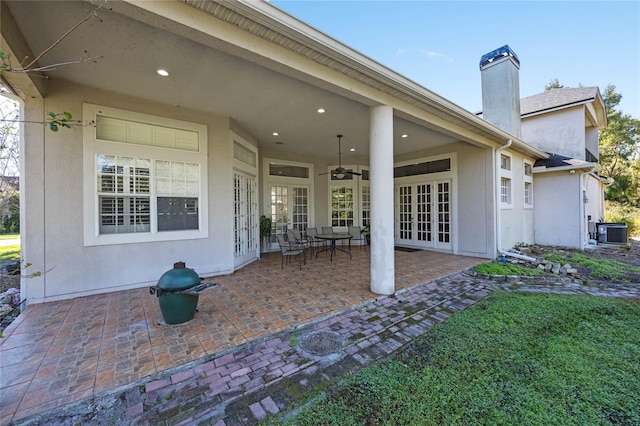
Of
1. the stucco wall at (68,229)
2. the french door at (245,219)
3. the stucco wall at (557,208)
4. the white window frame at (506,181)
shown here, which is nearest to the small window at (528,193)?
the stucco wall at (557,208)

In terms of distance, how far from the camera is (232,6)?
2.25m

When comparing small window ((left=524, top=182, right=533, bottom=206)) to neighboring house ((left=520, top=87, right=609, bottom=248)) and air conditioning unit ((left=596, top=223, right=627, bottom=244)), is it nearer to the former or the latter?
neighboring house ((left=520, top=87, right=609, bottom=248))

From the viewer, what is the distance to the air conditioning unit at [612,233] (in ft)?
30.1

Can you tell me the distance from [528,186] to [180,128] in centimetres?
1115

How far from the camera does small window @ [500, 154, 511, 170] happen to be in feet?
24.2

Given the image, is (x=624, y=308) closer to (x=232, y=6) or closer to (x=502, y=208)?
(x=502, y=208)

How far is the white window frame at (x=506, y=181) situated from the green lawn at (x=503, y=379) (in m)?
4.92

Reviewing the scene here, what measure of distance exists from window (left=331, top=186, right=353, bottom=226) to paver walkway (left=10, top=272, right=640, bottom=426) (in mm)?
5881

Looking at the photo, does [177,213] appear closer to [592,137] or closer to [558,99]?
[558,99]

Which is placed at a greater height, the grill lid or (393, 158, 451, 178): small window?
(393, 158, 451, 178): small window

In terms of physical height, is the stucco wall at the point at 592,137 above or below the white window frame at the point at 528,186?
above

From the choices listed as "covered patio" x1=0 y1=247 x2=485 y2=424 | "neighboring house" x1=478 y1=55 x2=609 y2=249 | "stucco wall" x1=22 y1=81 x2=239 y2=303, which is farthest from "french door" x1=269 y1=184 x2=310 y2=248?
"neighboring house" x1=478 y1=55 x2=609 y2=249

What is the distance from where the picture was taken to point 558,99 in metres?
10.2

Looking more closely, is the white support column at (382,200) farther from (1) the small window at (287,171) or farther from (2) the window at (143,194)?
(1) the small window at (287,171)
